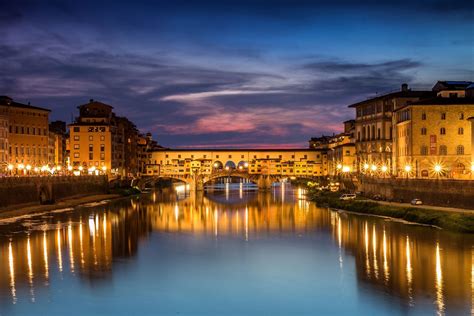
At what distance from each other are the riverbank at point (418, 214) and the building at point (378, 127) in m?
18.3

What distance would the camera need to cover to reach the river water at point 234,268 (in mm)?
25922

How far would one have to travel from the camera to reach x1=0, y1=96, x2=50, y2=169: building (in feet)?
296

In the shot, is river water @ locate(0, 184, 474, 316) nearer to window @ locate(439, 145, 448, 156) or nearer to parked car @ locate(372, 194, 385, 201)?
parked car @ locate(372, 194, 385, 201)

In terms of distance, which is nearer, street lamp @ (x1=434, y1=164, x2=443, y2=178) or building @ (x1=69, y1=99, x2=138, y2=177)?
street lamp @ (x1=434, y1=164, x2=443, y2=178)

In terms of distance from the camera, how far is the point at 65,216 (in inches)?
2375

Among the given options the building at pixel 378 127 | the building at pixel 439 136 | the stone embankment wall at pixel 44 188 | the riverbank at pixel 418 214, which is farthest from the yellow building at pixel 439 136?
the stone embankment wall at pixel 44 188

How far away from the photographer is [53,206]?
68.4 metres

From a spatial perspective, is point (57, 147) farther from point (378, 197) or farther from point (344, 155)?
point (378, 197)

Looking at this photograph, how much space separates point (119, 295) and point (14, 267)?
8127 mm

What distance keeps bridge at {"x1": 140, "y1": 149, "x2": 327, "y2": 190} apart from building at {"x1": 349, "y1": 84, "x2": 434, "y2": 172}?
36.2 m

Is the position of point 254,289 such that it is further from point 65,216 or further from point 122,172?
point 122,172

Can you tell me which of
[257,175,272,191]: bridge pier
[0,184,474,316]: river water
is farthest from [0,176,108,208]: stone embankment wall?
[257,175,272,191]: bridge pier

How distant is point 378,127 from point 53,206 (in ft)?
140

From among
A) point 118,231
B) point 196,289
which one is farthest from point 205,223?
point 196,289
